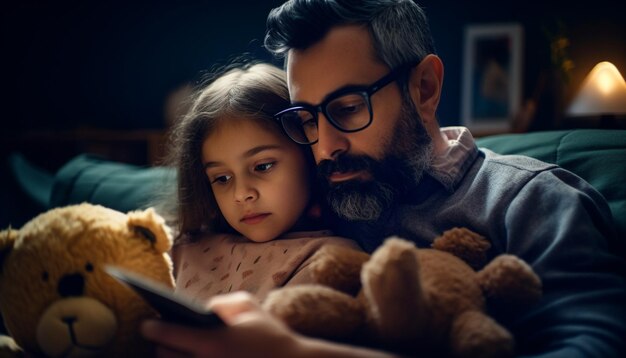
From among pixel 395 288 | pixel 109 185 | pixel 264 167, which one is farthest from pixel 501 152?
pixel 109 185

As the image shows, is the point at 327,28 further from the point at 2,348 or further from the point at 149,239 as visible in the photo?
the point at 2,348

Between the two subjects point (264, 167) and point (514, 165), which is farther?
point (264, 167)

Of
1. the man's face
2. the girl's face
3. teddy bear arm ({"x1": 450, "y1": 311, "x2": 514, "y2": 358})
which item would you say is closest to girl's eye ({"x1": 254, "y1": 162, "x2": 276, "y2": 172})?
the girl's face

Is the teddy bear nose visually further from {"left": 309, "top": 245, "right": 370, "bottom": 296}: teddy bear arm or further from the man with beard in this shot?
the man with beard

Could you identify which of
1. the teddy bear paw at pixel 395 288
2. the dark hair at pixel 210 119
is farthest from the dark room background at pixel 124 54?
the teddy bear paw at pixel 395 288

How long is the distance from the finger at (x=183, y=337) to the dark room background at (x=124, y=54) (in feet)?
10.3

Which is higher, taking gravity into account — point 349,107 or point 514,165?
point 349,107

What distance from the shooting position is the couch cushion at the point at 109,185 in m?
1.59

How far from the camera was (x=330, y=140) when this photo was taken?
3.41 ft

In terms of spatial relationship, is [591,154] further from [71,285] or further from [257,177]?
[71,285]

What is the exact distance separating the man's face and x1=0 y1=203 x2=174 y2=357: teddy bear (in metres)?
0.40

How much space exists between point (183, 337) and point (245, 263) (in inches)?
18.7

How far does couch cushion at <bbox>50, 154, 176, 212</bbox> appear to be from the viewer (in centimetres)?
159

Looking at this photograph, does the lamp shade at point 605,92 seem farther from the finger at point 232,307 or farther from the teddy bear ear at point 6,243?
the teddy bear ear at point 6,243
